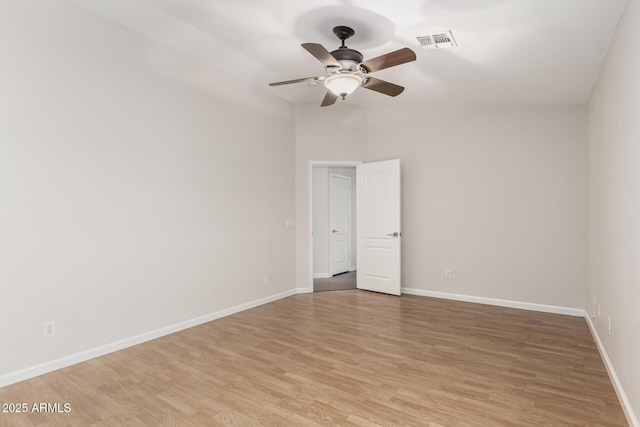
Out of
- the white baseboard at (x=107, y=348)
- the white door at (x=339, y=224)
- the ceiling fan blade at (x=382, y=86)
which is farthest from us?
the white door at (x=339, y=224)

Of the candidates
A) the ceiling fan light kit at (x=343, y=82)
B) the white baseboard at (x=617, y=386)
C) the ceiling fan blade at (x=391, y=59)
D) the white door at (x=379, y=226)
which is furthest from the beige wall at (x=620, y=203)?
the white door at (x=379, y=226)

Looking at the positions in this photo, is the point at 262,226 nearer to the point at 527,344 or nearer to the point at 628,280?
the point at 527,344

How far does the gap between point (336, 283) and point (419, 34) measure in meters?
4.52

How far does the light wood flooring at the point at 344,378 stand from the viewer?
229cm

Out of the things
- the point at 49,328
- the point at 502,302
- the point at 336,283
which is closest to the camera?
the point at 49,328

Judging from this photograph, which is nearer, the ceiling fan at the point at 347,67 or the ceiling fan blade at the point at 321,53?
the ceiling fan blade at the point at 321,53

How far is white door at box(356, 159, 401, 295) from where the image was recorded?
5.65 metres

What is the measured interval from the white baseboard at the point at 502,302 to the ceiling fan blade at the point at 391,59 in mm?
3695

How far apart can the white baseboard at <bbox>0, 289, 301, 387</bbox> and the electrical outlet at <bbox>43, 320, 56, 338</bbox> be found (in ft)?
0.72

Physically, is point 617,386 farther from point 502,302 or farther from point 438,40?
point 438,40

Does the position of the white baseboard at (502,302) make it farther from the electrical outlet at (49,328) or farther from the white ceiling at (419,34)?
the electrical outlet at (49,328)

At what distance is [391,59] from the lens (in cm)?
287

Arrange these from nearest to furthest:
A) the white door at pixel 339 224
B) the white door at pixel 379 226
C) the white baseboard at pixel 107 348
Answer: the white baseboard at pixel 107 348
the white door at pixel 379 226
the white door at pixel 339 224

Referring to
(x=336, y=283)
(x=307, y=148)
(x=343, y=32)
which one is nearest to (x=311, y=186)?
(x=307, y=148)
